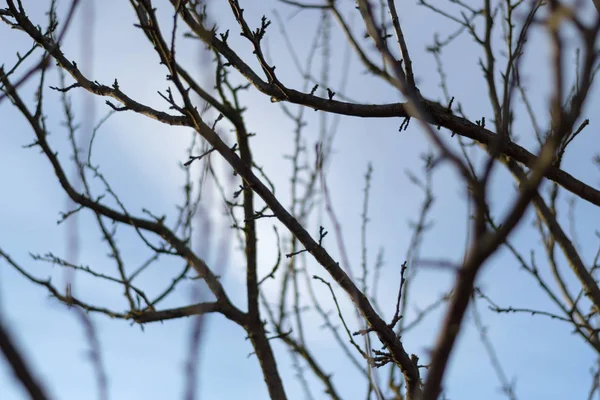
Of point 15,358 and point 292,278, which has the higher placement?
point 292,278

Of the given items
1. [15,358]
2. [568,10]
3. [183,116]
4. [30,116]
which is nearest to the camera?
[15,358]

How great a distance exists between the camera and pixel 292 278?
384 centimetres

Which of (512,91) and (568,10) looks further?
(512,91)

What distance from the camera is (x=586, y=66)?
567 mm

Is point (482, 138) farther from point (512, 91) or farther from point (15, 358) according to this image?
point (15, 358)

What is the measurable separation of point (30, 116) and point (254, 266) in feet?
5.34

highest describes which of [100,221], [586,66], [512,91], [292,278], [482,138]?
[100,221]

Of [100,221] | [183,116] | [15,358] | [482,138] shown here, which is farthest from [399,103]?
[100,221]

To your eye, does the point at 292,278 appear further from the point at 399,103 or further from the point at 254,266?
the point at 399,103

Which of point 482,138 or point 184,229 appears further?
point 184,229

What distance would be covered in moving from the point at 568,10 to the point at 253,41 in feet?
5.39

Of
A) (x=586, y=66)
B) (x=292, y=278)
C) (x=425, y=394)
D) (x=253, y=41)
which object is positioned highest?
(x=292, y=278)

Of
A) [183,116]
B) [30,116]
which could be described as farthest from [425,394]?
[30,116]

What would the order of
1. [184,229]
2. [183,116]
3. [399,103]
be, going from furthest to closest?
1. [184,229]
2. [399,103]
3. [183,116]
